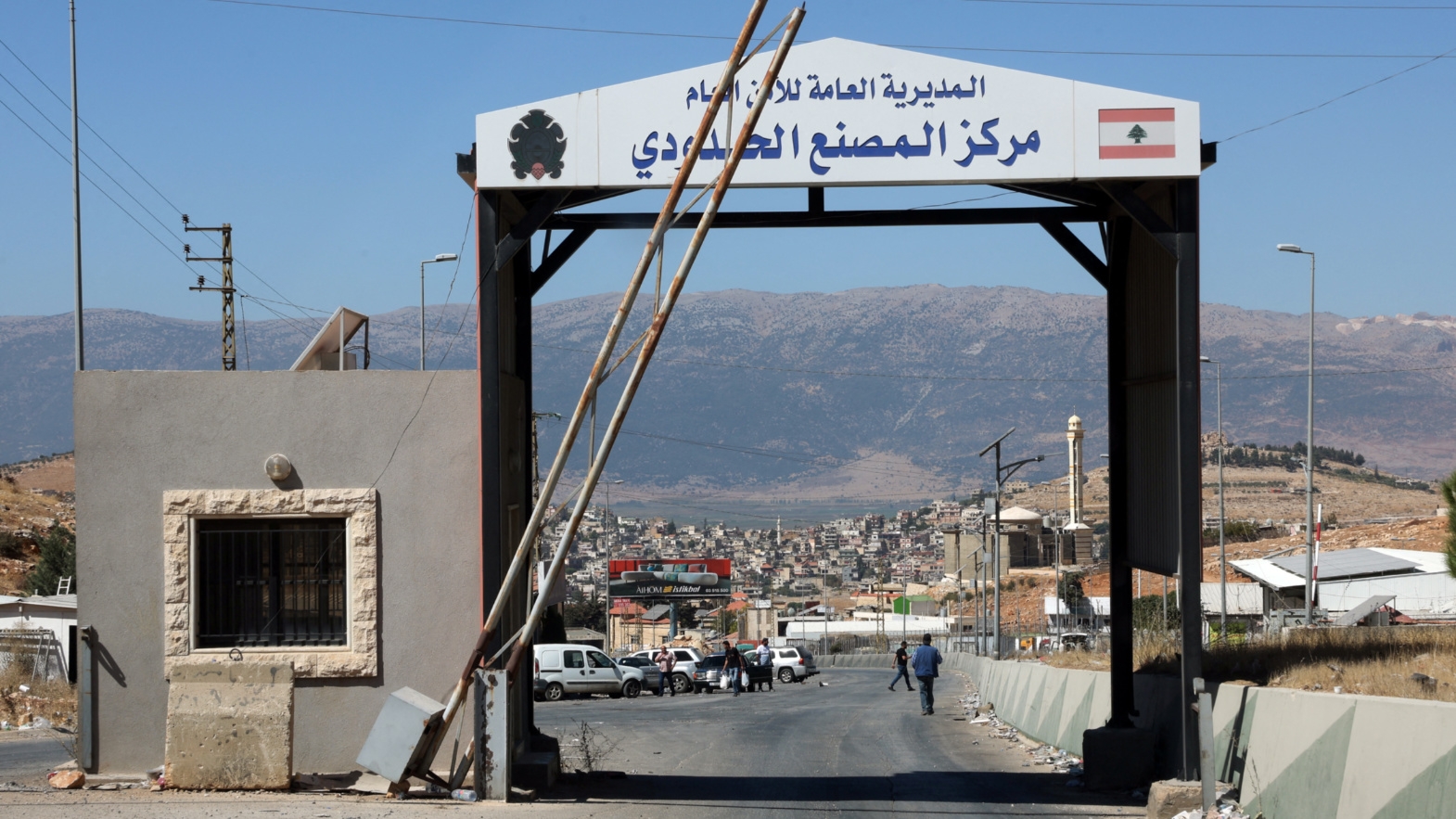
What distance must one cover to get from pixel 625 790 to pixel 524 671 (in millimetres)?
1729

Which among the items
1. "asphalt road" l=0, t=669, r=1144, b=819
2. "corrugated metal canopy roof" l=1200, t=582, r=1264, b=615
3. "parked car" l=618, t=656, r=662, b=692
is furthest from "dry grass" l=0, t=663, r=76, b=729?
"corrugated metal canopy roof" l=1200, t=582, r=1264, b=615

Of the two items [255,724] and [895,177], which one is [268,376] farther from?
[895,177]

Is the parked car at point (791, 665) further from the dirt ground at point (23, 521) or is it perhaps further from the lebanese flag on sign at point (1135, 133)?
the lebanese flag on sign at point (1135, 133)

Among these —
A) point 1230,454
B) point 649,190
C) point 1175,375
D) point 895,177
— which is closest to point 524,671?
point 649,190

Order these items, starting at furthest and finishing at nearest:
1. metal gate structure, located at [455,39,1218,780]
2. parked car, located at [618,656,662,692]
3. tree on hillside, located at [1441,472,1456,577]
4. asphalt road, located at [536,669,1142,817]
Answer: parked car, located at [618,656,662,692] < tree on hillside, located at [1441,472,1456,577] < asphalt road, located at [536,669,1142,817] < metal gate structure, located at [455,39,1218,780]

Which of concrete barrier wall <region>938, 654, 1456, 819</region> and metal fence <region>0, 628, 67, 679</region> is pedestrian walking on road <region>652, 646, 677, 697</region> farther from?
concrete barrier wall <region>938, 654, 1456, 819</region>

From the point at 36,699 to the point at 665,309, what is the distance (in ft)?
65.1

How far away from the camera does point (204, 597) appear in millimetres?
13203

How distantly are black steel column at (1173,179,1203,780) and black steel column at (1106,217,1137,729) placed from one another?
95.4 inches

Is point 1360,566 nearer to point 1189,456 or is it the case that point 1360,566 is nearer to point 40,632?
point 1189,456

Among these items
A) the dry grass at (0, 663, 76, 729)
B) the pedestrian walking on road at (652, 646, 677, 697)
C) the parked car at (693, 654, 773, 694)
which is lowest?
the parked car at (693, 654, 773, 694)

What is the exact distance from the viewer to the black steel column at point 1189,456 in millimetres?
11953

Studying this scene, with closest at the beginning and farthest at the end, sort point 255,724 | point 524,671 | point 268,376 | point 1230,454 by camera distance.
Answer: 1. point 255,724
2. point 268,376
3. point 524,671
4. point 1230,454

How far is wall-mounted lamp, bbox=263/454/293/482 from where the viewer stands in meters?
13.0
